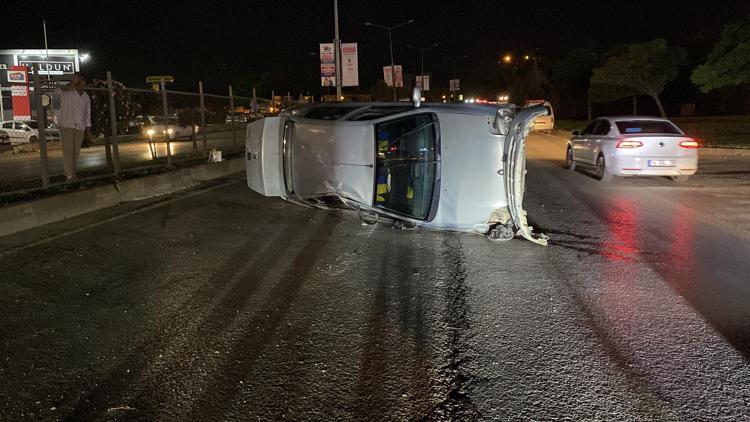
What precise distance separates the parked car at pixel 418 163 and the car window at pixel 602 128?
6.66 meters

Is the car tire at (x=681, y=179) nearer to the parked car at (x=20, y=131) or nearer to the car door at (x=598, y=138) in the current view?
the car door at (x=598, y=138)

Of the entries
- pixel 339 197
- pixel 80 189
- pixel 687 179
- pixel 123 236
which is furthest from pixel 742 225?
pixel 80 189

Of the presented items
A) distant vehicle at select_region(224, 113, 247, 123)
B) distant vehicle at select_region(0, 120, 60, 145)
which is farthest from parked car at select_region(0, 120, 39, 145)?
distant vehicle at select_region(224, 113, 247, 123)

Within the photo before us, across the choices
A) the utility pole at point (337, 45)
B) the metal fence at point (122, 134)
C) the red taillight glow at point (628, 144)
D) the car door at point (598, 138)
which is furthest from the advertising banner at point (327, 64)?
the red taillight glow at point (628, 144)

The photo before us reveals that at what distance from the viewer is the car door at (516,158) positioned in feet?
22.2

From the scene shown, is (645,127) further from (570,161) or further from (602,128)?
(570,161)

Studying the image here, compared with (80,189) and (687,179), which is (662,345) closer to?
(80,189)

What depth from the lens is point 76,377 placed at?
3799 millimetres

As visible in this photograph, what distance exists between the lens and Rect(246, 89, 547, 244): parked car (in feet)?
23.1

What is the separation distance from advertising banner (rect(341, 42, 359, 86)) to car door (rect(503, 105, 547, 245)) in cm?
2477

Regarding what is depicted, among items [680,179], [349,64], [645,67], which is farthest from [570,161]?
[645,67]

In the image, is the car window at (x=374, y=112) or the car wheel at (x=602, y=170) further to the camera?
the car wheel at (x=602, y=170)

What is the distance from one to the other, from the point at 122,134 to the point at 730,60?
21404mm

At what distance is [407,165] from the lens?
7.47m
